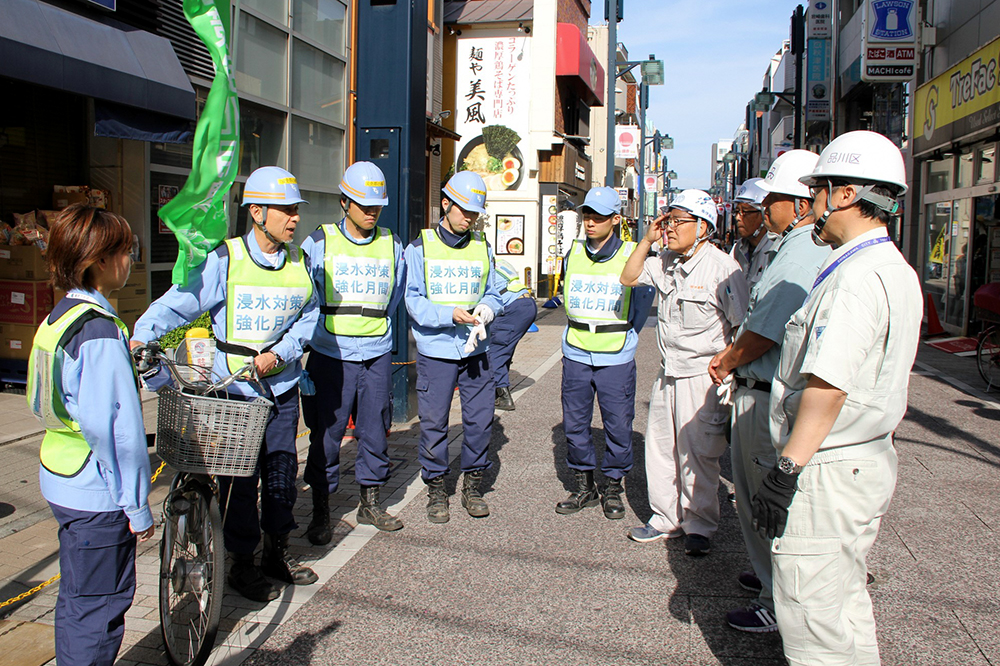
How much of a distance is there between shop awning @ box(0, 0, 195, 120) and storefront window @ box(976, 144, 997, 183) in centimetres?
1261

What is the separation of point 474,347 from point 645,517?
1.60 metres

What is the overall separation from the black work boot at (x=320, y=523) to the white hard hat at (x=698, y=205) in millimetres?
2638

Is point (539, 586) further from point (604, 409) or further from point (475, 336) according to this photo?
point (475, 336)

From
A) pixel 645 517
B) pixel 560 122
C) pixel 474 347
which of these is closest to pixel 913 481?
pixel 645 517

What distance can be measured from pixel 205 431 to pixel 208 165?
133 centimetres

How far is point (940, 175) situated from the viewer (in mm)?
16688

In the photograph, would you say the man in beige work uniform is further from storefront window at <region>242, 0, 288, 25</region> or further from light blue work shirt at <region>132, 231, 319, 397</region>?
storefront window at <region>242, 0, 288, 25</region>

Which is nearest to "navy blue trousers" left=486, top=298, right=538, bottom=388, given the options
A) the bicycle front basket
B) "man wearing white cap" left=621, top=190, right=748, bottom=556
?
"man wearing white cap" left=621, top=190, right=748, bottom=556

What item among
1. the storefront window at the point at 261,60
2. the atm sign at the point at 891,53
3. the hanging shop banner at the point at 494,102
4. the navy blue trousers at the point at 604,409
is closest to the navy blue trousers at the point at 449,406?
the navy blue trousers at the point at 604,409

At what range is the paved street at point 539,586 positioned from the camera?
138 inches

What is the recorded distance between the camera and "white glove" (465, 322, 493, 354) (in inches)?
192

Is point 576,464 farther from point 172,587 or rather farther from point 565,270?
point 172,587

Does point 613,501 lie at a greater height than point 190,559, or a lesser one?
lesser

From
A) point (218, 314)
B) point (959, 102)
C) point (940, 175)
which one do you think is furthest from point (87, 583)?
point (940, 175)
